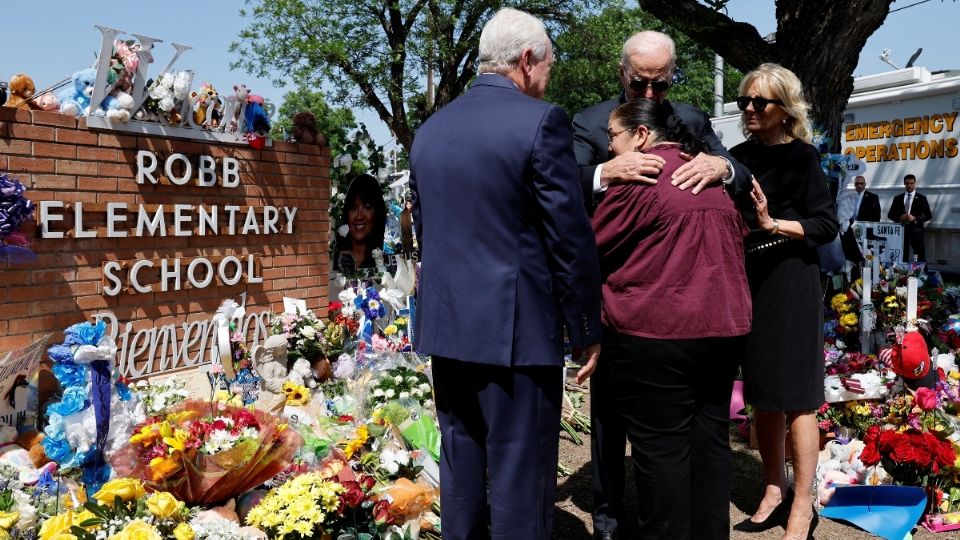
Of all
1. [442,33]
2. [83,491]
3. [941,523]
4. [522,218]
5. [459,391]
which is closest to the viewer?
[522,218]

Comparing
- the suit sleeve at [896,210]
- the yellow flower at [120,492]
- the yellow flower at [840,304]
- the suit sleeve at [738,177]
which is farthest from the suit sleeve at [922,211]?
the yellow flower at [120,492]

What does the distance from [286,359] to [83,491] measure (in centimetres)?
168

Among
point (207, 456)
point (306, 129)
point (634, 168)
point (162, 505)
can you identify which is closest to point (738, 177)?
point (634, 168)

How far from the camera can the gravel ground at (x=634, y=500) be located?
3.30 metres

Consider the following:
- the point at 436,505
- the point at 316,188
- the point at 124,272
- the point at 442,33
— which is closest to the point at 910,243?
the point at 442,33

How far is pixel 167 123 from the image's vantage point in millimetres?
4254

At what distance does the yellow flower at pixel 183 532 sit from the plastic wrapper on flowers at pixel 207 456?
9.3 inches

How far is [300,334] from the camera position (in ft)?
15.1

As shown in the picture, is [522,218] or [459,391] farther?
[459,391]

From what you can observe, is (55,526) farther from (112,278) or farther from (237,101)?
(237,101)

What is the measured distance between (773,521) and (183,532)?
233 centimetres

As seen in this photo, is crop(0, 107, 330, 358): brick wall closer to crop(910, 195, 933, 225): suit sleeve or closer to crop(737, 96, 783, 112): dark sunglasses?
crop(737, 96, 783, 112): dark sunglasses

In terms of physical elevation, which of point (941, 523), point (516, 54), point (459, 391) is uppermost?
point (516, 54)

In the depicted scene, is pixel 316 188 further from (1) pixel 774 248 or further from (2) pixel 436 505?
(1) pixel 774 248
